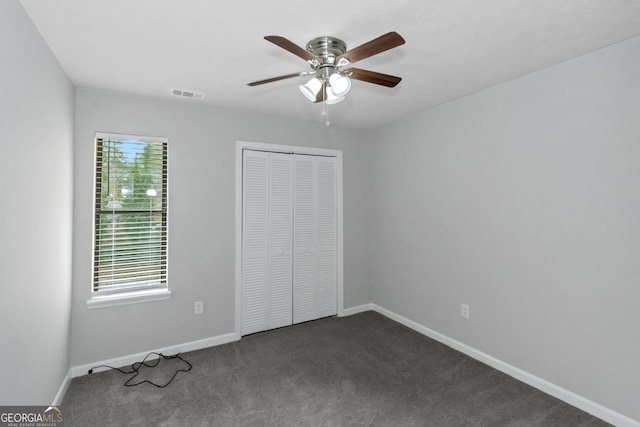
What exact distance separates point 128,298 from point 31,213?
4.34ft

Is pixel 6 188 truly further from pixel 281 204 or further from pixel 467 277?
pixel 467 277

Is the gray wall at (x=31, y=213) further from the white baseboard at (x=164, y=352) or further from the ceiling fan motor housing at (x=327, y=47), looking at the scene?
the ceiling fan motor housing at (x=327, y=47)

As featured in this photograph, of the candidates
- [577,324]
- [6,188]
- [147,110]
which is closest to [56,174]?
[6,188]

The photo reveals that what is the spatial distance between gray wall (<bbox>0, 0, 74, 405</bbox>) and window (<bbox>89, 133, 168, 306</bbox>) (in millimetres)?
355

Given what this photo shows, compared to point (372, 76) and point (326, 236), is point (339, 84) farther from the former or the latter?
point (326, 236)

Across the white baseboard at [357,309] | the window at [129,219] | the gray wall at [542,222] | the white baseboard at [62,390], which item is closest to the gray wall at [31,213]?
the white baseboard at [62,390]

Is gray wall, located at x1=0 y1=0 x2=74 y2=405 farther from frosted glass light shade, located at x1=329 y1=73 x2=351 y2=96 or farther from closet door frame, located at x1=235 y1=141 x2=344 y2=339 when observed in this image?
frosted glass light shade, located at x1=329 y1=73 x2=351 y2=96

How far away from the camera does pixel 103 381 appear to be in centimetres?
254

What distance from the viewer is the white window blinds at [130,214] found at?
9.07 feet

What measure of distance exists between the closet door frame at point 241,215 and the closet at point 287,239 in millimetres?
47

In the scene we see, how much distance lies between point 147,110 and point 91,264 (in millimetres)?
1491

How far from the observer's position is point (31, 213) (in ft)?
5.68

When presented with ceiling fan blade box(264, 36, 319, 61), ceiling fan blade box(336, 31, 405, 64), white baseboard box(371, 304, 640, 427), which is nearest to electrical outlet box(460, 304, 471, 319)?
white baseboard box(371, 304, 640, 427)

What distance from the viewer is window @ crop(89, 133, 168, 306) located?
109 inches
